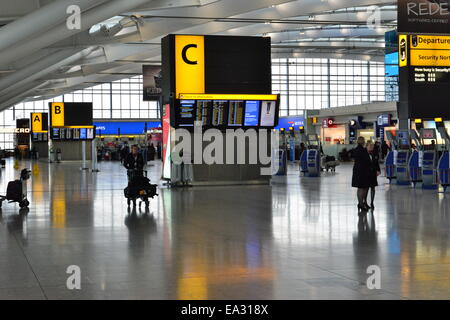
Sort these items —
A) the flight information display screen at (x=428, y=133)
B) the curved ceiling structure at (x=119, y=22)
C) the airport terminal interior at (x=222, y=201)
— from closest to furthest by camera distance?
the airport terminal interior at (x=222, y=201) < the curved ceiling structure at (x=119, y=22) < the flight information display screen at (x=428, y=133)

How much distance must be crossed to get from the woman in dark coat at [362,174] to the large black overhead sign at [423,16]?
273 cm

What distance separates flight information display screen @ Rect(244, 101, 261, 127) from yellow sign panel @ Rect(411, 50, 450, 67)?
5.24 m

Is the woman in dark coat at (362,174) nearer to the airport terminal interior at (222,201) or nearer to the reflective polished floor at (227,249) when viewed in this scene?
the airport terminal interior at (222,201)

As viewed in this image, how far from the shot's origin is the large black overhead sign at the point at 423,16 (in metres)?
15.8

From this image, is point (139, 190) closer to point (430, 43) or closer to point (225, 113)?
point (225, 113)

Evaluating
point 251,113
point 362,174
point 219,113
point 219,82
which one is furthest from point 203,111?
point 362,174

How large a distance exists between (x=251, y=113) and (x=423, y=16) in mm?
9472

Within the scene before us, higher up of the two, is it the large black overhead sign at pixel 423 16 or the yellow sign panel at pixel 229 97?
the large black overhead sign at pixel 423 16

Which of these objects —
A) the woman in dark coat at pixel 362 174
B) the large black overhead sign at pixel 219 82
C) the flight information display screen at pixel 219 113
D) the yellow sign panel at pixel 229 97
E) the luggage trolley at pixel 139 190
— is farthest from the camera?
the flight information display screen at pixel 219 113

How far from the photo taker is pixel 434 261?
8758 millimetres

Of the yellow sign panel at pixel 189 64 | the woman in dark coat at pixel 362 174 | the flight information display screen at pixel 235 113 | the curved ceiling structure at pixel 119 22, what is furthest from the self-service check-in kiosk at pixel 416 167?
the curved ceiling structure at pixel 119 22

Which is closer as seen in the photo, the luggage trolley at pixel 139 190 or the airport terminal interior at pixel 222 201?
the airport terminal interior at pixel 222 201
